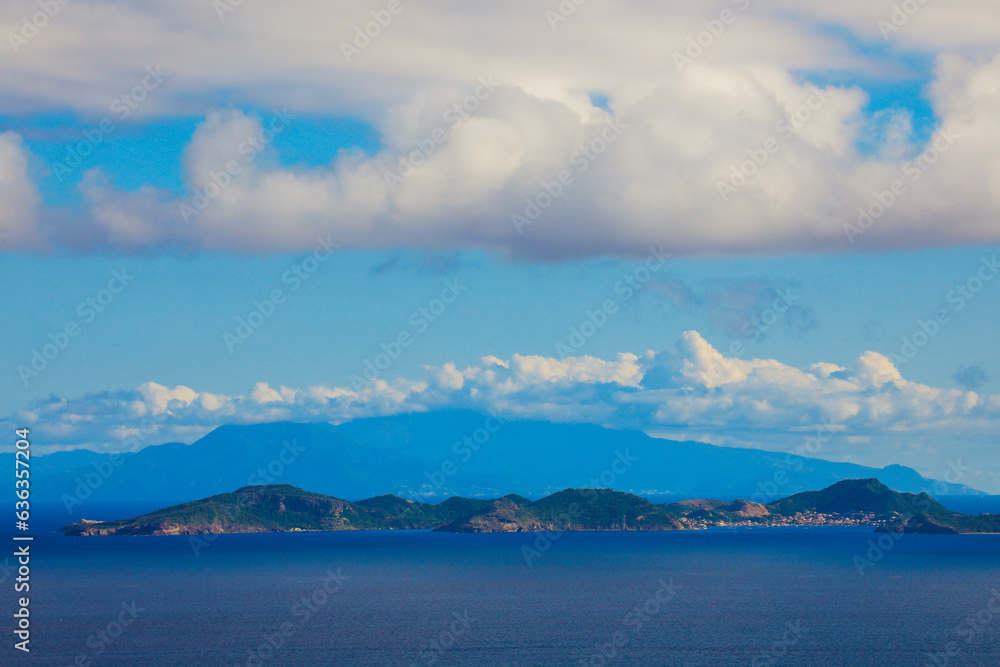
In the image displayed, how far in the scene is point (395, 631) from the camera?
173000 mm

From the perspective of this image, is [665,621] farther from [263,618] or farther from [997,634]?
[263,618]

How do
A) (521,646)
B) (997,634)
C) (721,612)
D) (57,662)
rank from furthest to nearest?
(721,612)
(997,634)
(521,646)
(57,662)

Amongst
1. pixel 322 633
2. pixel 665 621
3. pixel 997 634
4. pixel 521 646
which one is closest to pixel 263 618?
pixel 322 633

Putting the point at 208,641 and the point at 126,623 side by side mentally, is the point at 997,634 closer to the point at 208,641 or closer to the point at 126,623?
the point at 208,641

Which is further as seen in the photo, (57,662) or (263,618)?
(263,618)

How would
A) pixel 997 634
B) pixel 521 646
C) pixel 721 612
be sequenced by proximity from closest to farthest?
1. pixel 521 646
2. pixel 997 634
3. pixel 721 612

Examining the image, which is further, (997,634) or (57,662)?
(997,634)

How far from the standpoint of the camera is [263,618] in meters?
187

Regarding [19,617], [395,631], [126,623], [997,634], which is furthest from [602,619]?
[19,617]

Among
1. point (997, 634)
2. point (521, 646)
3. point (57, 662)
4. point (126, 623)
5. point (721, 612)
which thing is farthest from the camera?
point (721, 612)

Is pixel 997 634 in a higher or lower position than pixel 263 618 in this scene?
lower

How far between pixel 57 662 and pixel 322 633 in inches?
1658

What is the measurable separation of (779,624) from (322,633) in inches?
3214

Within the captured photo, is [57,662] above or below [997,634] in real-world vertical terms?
above
